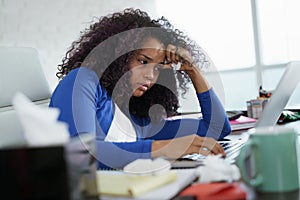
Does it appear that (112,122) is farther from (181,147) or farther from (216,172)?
(216,172)

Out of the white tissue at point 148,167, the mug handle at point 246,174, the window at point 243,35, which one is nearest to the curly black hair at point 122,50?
the white tissue at point 148,167

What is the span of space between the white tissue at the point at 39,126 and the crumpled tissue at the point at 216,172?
28 centimetres

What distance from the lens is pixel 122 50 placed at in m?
1.30

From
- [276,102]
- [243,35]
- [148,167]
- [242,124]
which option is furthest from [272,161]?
[243,35]

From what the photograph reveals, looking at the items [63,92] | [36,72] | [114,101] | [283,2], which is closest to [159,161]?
[63,92]

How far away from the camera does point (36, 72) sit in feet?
5.21

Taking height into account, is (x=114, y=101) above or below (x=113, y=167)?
above

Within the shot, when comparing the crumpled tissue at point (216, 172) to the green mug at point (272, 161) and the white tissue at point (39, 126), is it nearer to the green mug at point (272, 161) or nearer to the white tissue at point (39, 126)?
the green mug at point (272, 161)

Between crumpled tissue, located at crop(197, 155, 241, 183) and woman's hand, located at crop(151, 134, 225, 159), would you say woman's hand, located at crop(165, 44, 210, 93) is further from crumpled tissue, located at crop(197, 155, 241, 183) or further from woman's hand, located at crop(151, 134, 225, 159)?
crumpled tissue, located at crop(197, 155, 241, 183)

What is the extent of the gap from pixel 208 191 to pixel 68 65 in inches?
37.8

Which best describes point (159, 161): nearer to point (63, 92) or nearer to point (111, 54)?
point (63, 92)

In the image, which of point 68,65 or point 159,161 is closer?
point 159,161

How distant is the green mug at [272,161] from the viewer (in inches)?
24.0

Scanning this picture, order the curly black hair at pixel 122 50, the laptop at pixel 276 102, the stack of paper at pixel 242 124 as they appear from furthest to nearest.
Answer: the stack of paper at pixel 242 124 → the curly black hair at pixel 122 50 → the laptop at pixel 276 102
